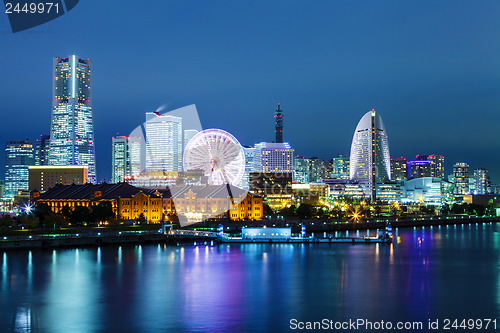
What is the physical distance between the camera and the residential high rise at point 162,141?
147250 millimetres

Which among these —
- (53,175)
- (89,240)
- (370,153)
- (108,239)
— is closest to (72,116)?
(53,175)

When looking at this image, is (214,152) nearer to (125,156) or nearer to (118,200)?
(118,200)

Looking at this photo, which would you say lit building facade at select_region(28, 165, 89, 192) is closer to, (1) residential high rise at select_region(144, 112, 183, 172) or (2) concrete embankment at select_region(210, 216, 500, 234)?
(1) residential high rise at select_region(144, 112, 183, 172)

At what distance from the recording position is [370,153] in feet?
445

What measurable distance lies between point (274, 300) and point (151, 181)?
90.1m

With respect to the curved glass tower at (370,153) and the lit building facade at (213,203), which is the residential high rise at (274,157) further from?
the lit building facade at (213,203)

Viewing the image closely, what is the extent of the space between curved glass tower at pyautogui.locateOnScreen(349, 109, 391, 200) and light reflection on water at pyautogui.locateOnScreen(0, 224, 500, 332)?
90.0 meters

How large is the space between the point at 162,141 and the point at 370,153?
49749 mm

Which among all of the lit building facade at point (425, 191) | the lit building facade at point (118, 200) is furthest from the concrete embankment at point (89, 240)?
the lit building facade at point (425, 191)

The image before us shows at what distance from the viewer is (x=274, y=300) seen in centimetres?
2647

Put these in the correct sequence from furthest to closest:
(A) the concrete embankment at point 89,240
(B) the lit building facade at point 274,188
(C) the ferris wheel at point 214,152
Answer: (B) the lit building facade at point 274,188 → (C) the ferris wheel at point 214,152 → (A) the concrete embankment at point 89,240

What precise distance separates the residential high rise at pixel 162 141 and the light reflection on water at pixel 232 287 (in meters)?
103

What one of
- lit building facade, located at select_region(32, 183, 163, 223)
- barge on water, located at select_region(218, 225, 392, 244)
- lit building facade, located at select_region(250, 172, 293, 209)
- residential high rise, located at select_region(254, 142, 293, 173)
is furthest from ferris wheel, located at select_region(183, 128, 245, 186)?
residential high rise, located at select_region(254, 142, 293, 173)

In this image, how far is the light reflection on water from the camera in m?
22.9
